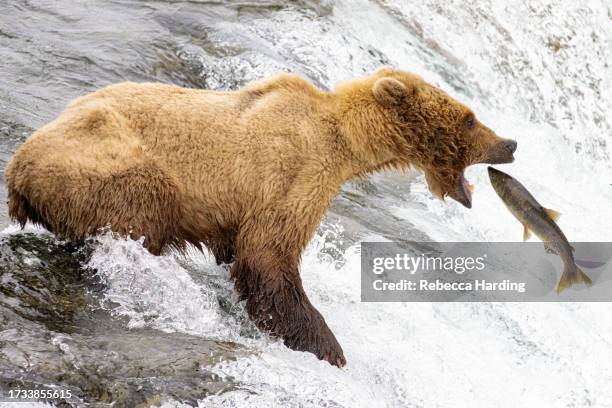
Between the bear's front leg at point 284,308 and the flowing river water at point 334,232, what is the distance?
9 centimetres

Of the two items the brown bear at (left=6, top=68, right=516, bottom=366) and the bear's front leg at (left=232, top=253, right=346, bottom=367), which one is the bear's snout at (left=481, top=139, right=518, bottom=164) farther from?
the bear's front leg at (left=232, top=253, right=346, bottom=367)

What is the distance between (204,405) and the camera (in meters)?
4.39

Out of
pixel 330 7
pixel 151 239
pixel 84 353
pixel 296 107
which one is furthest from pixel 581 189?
pixel 84 353

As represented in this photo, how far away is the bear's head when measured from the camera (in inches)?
227

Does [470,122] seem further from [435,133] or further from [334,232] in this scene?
[334,232]

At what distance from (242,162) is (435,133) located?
1263 mm

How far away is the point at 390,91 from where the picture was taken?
5.69 m

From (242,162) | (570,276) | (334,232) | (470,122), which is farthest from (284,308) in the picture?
(570,276)

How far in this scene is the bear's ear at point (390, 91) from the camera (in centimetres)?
566

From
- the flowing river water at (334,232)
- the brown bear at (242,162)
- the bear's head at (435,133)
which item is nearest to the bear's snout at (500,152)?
the bear's head at (435,133)

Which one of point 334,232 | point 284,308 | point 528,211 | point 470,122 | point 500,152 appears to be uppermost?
point 470,122

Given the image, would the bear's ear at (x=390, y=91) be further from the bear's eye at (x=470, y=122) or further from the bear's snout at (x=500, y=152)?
the bear's snout at (x=500, y=152)

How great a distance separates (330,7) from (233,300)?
6.62m

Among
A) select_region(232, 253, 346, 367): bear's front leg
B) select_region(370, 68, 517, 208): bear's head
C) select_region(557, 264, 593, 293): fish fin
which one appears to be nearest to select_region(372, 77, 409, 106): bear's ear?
select_region(370, 68, 517, 208): bear's head
